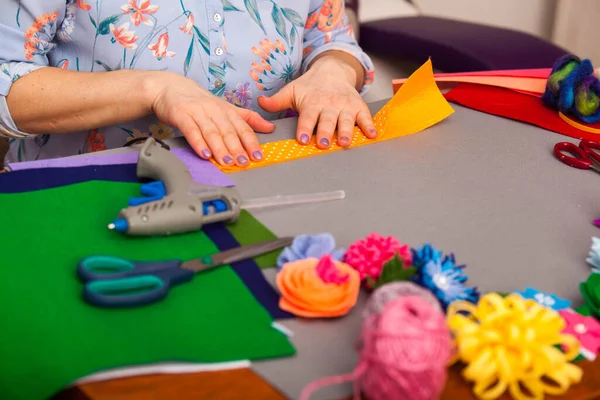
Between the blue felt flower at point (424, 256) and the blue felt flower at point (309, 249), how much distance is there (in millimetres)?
59

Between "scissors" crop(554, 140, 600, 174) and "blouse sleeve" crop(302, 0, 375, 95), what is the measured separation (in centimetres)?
39

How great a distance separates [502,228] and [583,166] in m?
0.20

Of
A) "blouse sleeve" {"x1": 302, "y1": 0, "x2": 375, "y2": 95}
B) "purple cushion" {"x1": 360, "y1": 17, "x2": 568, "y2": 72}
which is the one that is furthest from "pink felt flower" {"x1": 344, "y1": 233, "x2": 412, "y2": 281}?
"purple cushion" {"x1": 360, "y1": 17, "x2": 568, "y2": 72}

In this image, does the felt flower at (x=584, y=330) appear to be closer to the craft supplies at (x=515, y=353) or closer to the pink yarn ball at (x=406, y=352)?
the craft supplies at (x=515, y=353)

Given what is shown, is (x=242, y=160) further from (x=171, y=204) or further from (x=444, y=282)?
(x=444, y=282)

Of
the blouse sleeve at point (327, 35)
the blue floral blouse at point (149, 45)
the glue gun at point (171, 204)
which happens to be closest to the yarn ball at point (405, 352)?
the glue gun at point (171, 204)

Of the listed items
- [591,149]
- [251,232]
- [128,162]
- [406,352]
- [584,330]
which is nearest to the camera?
[406,352]

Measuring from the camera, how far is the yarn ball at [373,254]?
1.70ft

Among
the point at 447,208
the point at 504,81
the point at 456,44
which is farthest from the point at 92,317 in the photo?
the point at 456,44

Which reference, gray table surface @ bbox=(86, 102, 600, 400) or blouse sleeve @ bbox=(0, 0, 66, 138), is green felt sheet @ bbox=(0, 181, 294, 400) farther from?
blouse sleeve @ bbox=(0, 0, 66, 138)

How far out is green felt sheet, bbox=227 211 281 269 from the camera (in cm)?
55

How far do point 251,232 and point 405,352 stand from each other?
0.24m

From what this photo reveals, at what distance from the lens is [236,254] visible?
532mm

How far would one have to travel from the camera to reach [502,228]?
2.03 feet
